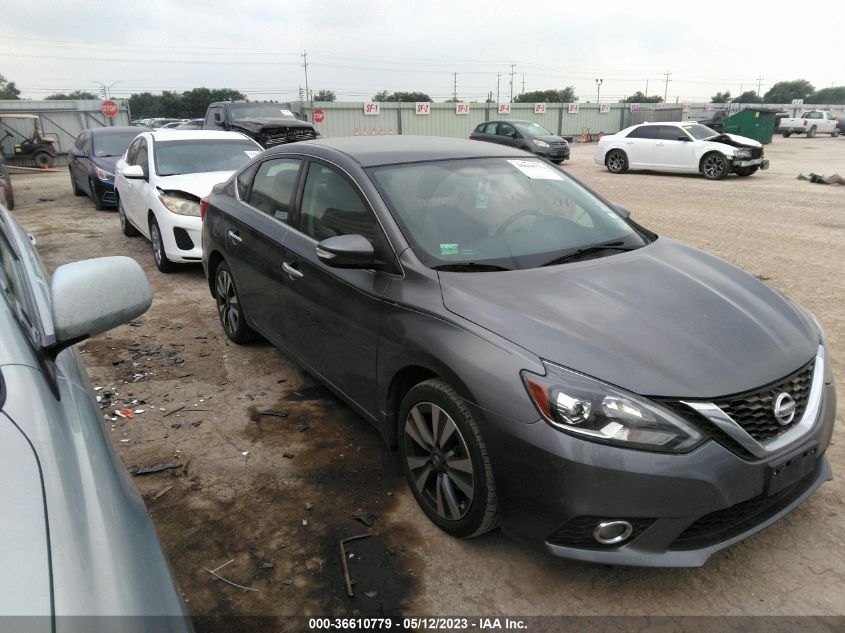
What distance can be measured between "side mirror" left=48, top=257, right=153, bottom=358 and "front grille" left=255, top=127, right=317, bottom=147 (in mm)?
14296

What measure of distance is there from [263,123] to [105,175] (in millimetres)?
5258

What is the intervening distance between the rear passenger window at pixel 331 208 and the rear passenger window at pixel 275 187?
0.21m

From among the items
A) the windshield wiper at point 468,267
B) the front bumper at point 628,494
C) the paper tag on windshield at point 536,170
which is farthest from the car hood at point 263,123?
the front bumper at point 628,494

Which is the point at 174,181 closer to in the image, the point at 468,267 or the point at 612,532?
the point at 468,267

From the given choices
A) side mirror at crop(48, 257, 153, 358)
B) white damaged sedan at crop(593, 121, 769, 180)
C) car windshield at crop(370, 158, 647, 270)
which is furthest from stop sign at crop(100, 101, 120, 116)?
side mirror at crop(48, 257, 153, 358)

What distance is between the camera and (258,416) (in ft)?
13.1

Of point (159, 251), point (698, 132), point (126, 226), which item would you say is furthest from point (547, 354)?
point (698, 132)

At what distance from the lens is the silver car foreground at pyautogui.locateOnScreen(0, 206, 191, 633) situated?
1.08 meters

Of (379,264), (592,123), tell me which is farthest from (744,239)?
(592,123)

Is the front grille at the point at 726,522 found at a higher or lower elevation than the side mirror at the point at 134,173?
lower

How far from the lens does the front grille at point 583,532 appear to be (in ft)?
7.34

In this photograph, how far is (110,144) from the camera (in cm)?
1230

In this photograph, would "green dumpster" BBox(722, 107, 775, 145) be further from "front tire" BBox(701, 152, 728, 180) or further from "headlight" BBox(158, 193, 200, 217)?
A: "headlight" BBox(158, 193, 200, 217)

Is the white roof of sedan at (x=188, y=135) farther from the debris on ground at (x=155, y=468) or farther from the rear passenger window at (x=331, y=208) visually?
the debris on ground at (x=155, y=468)
